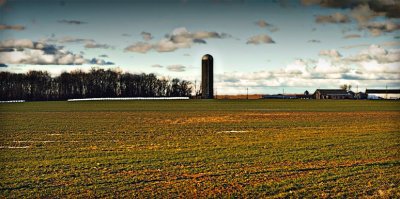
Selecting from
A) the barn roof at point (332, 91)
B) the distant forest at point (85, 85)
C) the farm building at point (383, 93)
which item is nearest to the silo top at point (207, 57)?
the distant forest at point (85, 85)

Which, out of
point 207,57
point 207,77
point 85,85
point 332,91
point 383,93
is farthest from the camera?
point 383,93

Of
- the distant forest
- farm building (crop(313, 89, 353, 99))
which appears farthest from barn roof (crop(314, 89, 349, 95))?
the distant forest

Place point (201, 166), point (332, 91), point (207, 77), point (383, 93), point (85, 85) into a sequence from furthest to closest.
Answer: point (383, 93), point (332, 91), point (85, 85), point (207, 77), point (201, 166)

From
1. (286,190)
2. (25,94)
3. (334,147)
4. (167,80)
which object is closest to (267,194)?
(286,190)

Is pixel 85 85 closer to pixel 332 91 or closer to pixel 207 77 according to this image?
pixel 207 77

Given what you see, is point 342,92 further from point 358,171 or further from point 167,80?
point 358,171

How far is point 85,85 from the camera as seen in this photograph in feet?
358

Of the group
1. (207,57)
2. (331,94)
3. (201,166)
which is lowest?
(201,166)

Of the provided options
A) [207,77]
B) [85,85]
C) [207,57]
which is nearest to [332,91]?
[207,57]

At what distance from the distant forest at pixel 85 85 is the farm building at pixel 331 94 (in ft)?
139

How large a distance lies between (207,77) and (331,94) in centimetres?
5381

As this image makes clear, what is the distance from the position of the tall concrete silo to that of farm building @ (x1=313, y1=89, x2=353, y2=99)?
49.9m

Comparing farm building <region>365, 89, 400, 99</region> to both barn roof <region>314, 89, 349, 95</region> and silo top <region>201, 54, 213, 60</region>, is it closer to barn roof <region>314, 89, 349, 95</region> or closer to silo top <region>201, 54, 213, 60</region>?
barn roof <region>314, 89, 349, 95</region>

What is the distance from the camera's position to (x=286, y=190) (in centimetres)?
815
